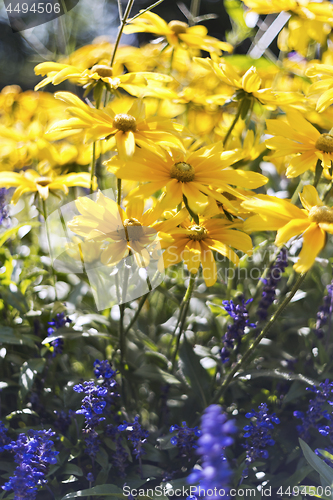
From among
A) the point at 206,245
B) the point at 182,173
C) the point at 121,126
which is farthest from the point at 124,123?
the point at 206,245

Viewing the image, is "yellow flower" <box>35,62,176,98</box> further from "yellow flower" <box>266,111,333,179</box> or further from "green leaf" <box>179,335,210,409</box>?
"green leaf" <box>179,335,210,409</box>

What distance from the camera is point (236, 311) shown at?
2.65ft

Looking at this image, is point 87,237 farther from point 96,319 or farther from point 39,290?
point 39,290

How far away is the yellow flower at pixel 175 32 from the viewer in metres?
0.94

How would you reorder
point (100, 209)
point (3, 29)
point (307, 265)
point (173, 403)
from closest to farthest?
point (307, 265)
point (100, 209)
point (173, 403)
point (3, 29)

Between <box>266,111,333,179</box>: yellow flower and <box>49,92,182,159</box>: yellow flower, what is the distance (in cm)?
19

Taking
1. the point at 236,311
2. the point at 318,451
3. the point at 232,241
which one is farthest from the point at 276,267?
the point at 318,451

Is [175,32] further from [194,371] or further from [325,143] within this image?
[194,371]

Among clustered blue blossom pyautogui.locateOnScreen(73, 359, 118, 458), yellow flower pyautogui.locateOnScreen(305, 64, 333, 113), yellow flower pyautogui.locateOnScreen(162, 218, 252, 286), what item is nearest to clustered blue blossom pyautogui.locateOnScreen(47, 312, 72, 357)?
clustered blue blossom pyautogui.locateOnScreen(73, 359, 118, 458)

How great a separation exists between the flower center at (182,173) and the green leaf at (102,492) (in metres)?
0.54

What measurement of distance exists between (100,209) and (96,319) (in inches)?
12.1

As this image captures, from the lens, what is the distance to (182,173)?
2.20 ft

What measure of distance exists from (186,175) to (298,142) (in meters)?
0.24

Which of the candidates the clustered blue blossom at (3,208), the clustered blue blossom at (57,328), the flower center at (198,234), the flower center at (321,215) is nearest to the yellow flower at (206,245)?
the flower center at (198,234)
